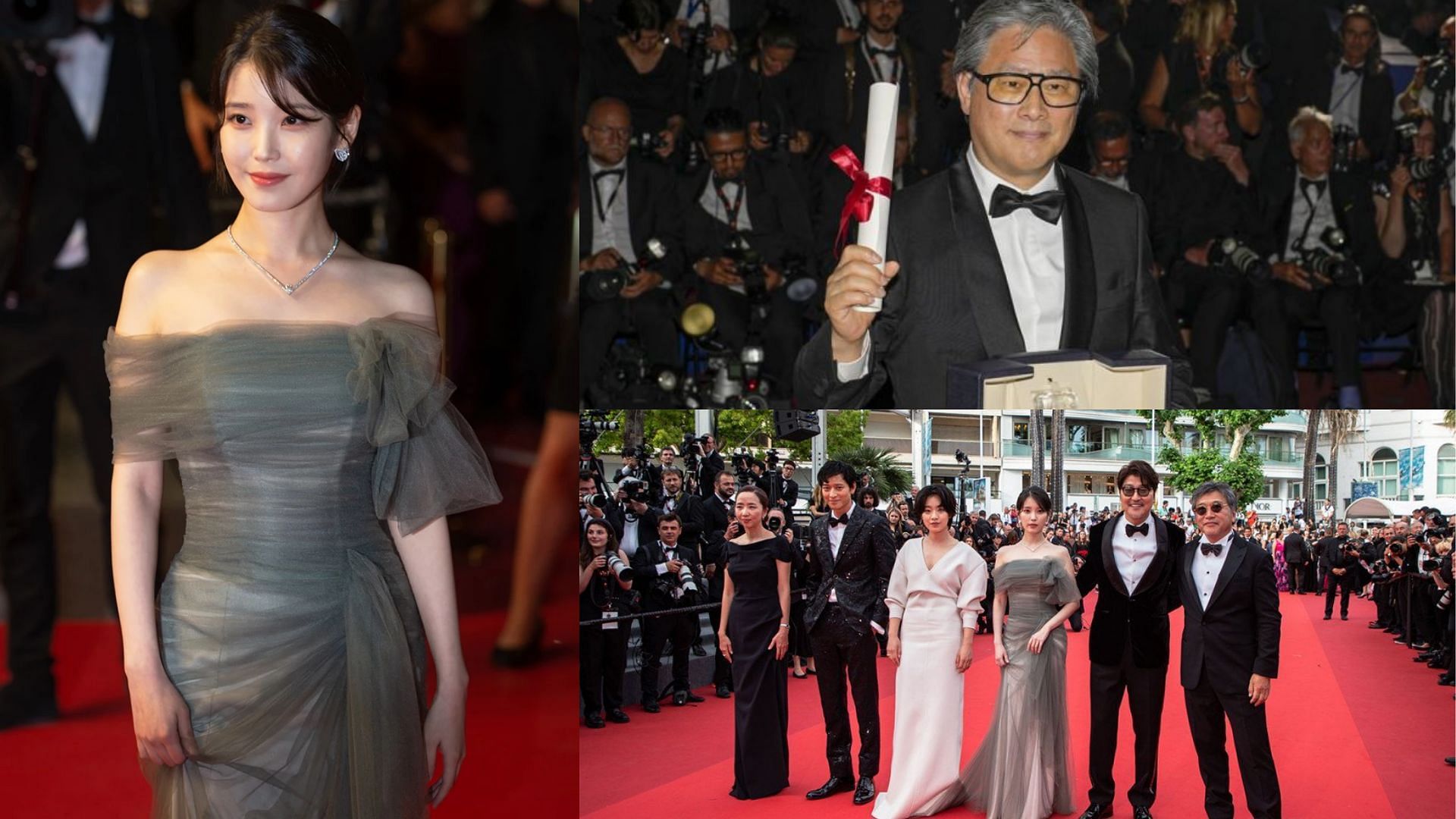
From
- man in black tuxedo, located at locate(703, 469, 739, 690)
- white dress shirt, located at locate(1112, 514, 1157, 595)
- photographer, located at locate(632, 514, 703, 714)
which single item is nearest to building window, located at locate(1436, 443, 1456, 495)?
white dress shirt, located at locate(1112, 514, 1157, 595)

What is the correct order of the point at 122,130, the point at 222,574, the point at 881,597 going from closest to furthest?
the point at 222,574 < the point at 881,597 < the point at 122,130

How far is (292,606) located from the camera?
6.85ft

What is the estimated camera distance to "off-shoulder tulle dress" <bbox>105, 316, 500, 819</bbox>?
2.04m

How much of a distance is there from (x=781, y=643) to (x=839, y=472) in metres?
0.46

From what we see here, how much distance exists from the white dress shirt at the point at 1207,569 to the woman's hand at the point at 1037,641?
37 centimetres

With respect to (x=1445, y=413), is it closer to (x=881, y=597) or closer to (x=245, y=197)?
(x=881, y=597)

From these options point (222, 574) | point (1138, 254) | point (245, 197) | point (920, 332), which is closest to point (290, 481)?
point (222, 574)

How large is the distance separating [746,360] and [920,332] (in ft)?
1.51

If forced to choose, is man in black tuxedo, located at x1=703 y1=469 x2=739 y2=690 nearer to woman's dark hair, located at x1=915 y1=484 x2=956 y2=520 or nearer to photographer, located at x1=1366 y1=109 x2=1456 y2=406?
woman's dark hair, located at x1=915 y1=484 x2=956 y2=520

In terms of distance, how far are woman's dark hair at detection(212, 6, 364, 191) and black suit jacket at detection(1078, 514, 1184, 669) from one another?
2.02 m

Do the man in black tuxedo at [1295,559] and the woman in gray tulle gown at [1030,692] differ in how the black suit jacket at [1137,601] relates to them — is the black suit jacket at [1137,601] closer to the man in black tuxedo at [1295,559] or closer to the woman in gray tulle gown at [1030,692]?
the woman in gray tulle gown at [1030,692]

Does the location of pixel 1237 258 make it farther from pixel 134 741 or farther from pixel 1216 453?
pixel 134 741

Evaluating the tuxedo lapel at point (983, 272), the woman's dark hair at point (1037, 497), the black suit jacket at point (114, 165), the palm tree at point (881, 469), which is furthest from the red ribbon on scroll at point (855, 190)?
the black suit jacket at point (114, 165)

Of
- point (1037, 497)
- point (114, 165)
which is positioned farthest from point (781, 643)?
point (114, 165)
